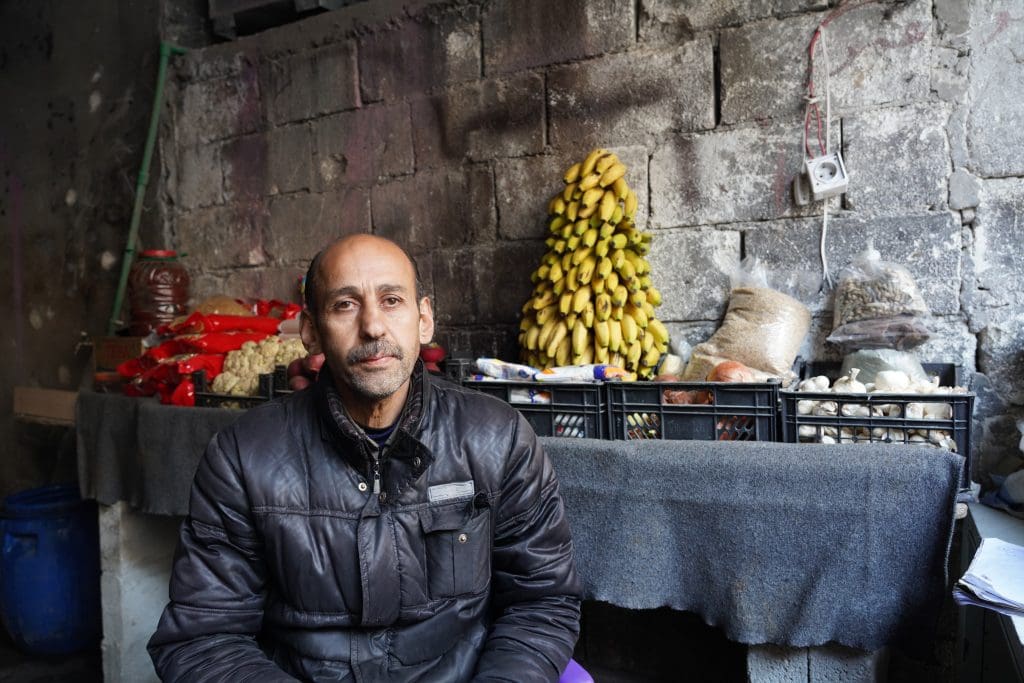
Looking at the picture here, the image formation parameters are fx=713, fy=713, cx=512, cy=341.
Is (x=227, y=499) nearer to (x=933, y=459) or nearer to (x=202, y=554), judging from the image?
(x=202, y=554)

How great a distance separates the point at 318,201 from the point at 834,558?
3089 mm

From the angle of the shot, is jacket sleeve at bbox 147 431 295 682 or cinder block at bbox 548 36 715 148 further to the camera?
cinder block at bbox 548 36 715 148

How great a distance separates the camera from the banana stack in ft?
8.55

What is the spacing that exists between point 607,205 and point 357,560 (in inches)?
64.0

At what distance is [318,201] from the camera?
3883mm

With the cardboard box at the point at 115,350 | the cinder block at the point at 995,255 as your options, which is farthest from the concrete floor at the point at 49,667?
the cinder block at the point at 995,255

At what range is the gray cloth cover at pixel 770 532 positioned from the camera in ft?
5.69

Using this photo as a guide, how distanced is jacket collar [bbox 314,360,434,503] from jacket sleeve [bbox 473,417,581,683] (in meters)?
0.24

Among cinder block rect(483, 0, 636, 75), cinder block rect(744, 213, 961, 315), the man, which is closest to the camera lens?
the man

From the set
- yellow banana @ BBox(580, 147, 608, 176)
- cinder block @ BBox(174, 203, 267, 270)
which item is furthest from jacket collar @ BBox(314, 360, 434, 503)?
cinder block @ BBox(174, 203, 267, 270)

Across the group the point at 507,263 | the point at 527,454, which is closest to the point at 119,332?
the point at 507,263

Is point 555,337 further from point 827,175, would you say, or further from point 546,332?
point 827,175

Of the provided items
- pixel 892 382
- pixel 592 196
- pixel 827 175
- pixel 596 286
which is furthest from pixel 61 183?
pixel 892 382

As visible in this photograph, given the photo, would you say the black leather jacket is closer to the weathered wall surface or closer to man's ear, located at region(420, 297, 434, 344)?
man's ear, located at region(420, 297, 434, 344)
